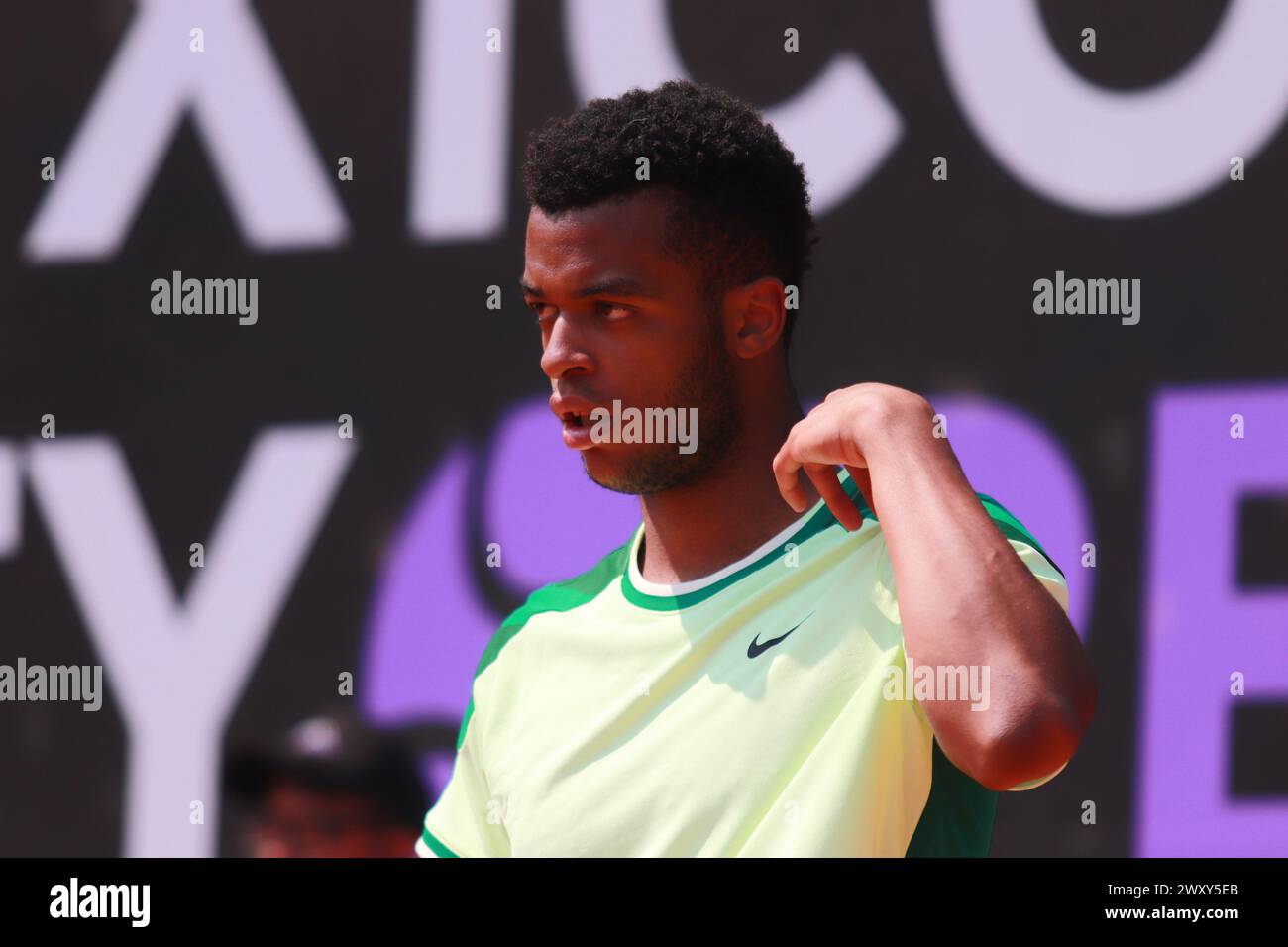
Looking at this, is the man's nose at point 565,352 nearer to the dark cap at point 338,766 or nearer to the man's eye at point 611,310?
the man's eye at point 611,310

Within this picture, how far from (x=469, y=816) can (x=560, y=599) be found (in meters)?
0.33

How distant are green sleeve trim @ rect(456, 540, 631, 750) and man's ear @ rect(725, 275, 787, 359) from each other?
331 millimetres

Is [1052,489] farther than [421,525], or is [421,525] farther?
[421,525]

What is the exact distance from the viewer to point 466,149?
3992 millimetres

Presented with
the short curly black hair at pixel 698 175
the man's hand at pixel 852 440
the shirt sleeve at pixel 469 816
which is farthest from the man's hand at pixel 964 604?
the shirt sleeve at pixel 469 816

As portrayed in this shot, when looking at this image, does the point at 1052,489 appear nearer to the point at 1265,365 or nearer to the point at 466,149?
the point at 1265,365

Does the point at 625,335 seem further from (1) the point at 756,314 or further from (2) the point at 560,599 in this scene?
(2) the point at 560,599

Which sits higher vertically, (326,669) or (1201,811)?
(326,669)

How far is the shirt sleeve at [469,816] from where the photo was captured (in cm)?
202

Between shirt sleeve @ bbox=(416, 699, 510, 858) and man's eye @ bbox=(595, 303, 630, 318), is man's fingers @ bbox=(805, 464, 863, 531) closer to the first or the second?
man's eye @ bbox=(595, 303, 630, 318)

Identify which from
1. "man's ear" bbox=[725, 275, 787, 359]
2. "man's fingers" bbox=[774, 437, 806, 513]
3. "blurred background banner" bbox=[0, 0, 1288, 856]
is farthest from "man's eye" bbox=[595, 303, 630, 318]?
"blurred background banner" bbox=[0, 0, 1288, 856]

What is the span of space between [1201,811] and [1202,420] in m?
0.82
